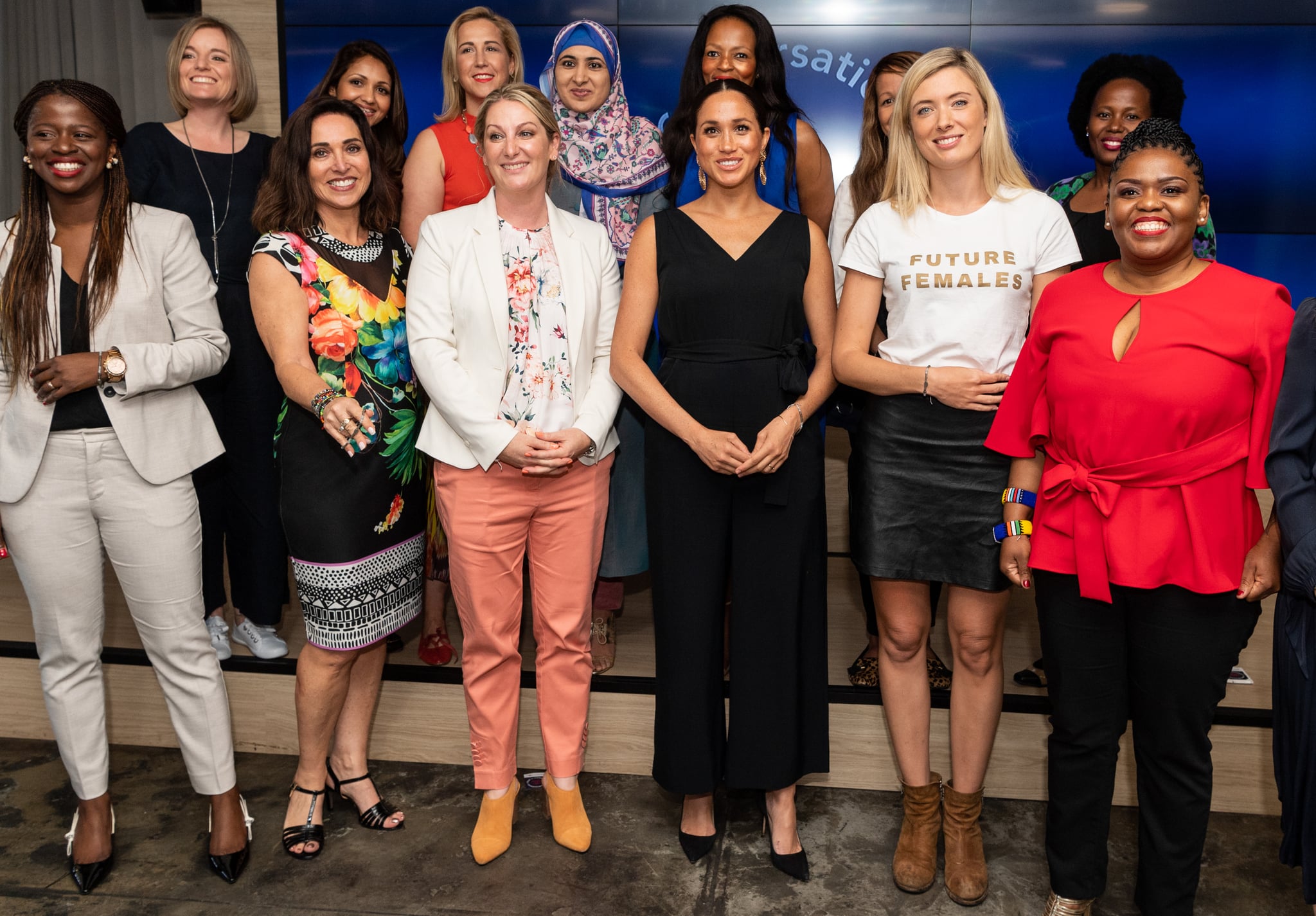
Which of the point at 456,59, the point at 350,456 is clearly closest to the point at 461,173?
the point at 456,59

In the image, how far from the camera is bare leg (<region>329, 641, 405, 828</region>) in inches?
105

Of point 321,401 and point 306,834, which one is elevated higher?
point 321,401

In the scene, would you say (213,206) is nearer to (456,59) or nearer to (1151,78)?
(456,59)

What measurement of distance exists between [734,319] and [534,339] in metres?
0.48

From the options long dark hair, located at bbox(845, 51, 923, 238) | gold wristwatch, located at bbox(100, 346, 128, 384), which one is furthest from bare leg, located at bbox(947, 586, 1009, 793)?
gold wristwatch, located at bbox(100, 346, 128, 384)

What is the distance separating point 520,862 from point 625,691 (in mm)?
572

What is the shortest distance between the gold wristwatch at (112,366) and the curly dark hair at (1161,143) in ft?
6.93

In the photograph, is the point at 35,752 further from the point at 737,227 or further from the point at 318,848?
the point at 737,227

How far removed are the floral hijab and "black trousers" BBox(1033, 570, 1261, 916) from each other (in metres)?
1.43

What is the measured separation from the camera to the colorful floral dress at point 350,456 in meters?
2.37

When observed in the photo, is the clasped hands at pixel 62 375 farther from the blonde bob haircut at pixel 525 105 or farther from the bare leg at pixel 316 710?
the blonde bob haircut at pixel 525 105

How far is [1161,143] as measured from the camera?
1883 millimetres

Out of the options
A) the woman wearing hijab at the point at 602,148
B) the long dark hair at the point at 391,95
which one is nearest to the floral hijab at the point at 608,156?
the woman wearing hijab at the point at 602,148

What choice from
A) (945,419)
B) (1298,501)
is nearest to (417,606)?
(945,419)
